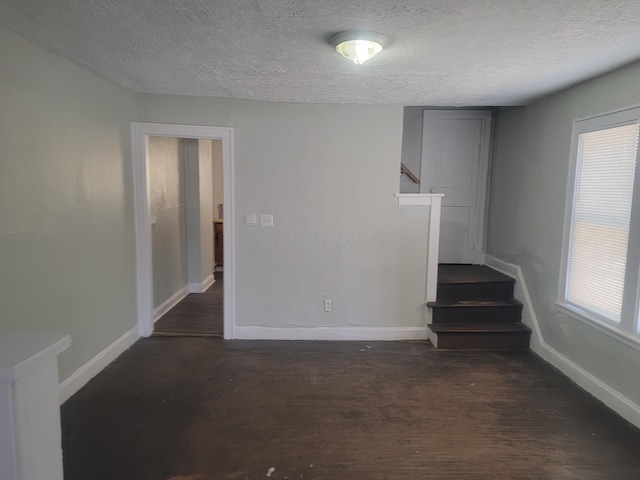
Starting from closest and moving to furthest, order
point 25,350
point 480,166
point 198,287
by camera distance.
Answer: point 25,350 < point 480,166 < point 198,287

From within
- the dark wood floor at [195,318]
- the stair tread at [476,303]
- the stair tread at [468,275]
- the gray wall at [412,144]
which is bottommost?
the dark wood floor at [195,318]

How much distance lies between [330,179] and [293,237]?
0.66 m

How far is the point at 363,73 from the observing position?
2.73 metres

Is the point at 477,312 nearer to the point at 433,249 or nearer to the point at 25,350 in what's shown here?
the point at 433,249

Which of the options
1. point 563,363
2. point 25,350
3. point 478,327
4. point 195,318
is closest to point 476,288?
point 478,327

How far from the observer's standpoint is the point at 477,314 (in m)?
3.82

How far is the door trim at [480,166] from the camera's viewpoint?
453 cm

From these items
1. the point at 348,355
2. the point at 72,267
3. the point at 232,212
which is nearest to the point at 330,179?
the point at 232,212

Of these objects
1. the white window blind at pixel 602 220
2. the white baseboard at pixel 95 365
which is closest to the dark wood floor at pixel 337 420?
the white baseboard at pixel 95 365

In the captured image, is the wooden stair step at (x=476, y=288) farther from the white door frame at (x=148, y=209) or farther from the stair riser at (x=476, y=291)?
the white door frame at (x=148, y=209)

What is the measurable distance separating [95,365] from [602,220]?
3.96m

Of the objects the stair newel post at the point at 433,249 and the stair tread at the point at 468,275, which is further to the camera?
the stair tread at the point at 468,275

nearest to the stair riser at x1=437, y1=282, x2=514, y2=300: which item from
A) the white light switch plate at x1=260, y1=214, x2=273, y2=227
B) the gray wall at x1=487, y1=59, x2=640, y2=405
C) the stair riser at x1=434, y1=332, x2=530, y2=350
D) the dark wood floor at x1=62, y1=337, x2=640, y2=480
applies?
the gray wall at x1=487, y1=59, x2=640, y2=405

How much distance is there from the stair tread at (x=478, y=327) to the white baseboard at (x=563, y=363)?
0.12m
